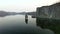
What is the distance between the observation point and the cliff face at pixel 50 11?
37.3m

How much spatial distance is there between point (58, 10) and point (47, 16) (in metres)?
5.02

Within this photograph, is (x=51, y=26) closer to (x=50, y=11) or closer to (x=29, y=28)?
(x=29, y=28)

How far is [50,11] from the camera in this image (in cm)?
3994

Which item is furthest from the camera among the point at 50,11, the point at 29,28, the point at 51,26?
the point at 50,11

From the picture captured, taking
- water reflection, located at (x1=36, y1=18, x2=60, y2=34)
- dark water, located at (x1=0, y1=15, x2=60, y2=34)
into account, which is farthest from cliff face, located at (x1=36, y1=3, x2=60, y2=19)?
dark water, located at (x1=0, y1=15, x2=60, y2=34)

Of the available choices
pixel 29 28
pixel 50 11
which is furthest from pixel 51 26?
pixel 50 11

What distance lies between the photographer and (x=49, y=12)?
40438mm

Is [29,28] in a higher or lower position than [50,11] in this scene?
lower

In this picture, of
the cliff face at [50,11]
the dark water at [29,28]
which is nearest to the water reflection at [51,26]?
the dark water at [29,28]

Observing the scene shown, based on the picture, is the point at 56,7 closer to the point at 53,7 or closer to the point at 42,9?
the point at 53,7

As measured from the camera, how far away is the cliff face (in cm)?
3728

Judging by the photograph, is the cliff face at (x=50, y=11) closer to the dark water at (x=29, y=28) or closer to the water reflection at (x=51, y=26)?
the water reflection at (x=51, y=26)

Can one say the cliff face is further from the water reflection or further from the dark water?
the dark water

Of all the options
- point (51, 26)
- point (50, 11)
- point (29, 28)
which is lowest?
point (29, 28)
